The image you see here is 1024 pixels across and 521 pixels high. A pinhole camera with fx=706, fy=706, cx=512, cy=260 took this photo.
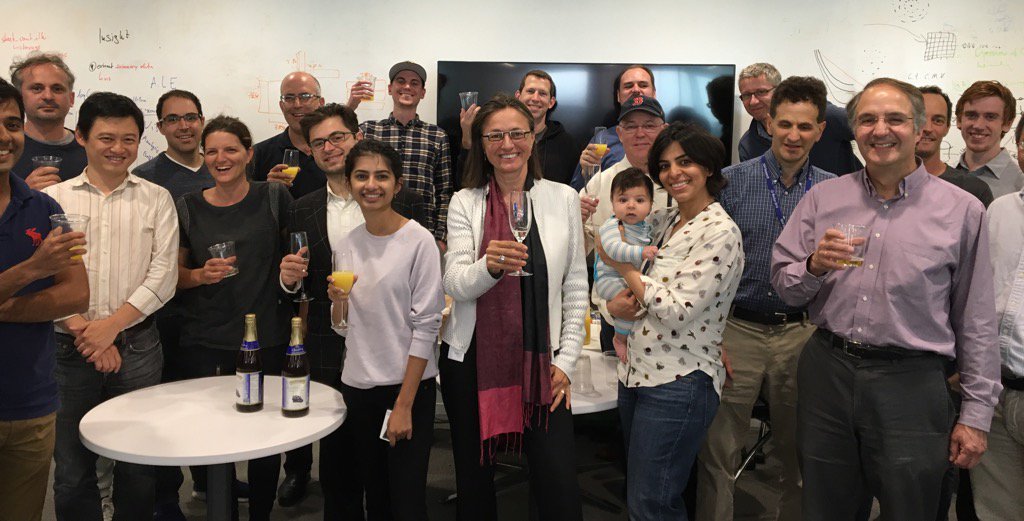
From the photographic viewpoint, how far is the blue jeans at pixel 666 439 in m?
2.32

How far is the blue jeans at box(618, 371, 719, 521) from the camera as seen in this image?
2.32 metres

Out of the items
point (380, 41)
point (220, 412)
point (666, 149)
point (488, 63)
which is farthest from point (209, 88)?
point (666, 149)

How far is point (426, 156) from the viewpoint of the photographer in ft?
14.3

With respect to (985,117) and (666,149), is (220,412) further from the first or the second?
(985,117)

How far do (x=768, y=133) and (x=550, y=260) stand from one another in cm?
255

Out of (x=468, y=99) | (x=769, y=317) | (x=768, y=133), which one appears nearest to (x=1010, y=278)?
(x=769, y=317)

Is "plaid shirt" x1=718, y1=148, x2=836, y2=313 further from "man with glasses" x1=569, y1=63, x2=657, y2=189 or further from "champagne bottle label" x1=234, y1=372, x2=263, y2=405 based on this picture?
"champagne bottle label" x1=234, y1=372, x2=263, y2=405

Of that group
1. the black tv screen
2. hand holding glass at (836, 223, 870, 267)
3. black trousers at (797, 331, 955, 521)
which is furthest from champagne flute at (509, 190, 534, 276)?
the black tv screen

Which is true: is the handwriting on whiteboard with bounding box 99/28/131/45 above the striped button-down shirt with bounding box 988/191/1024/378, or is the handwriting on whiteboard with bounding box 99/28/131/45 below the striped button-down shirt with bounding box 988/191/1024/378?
above

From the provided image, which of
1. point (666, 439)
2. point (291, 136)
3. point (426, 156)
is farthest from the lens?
point (426, 156)

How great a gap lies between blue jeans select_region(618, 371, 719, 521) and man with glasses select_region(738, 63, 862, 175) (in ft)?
6.56

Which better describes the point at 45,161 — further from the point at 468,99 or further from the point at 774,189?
the point at 774,189

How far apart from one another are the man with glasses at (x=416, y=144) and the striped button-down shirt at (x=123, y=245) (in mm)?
1678

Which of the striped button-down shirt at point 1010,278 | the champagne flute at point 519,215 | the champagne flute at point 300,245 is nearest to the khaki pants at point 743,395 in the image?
the striped button-down shirt at point 1010,278
